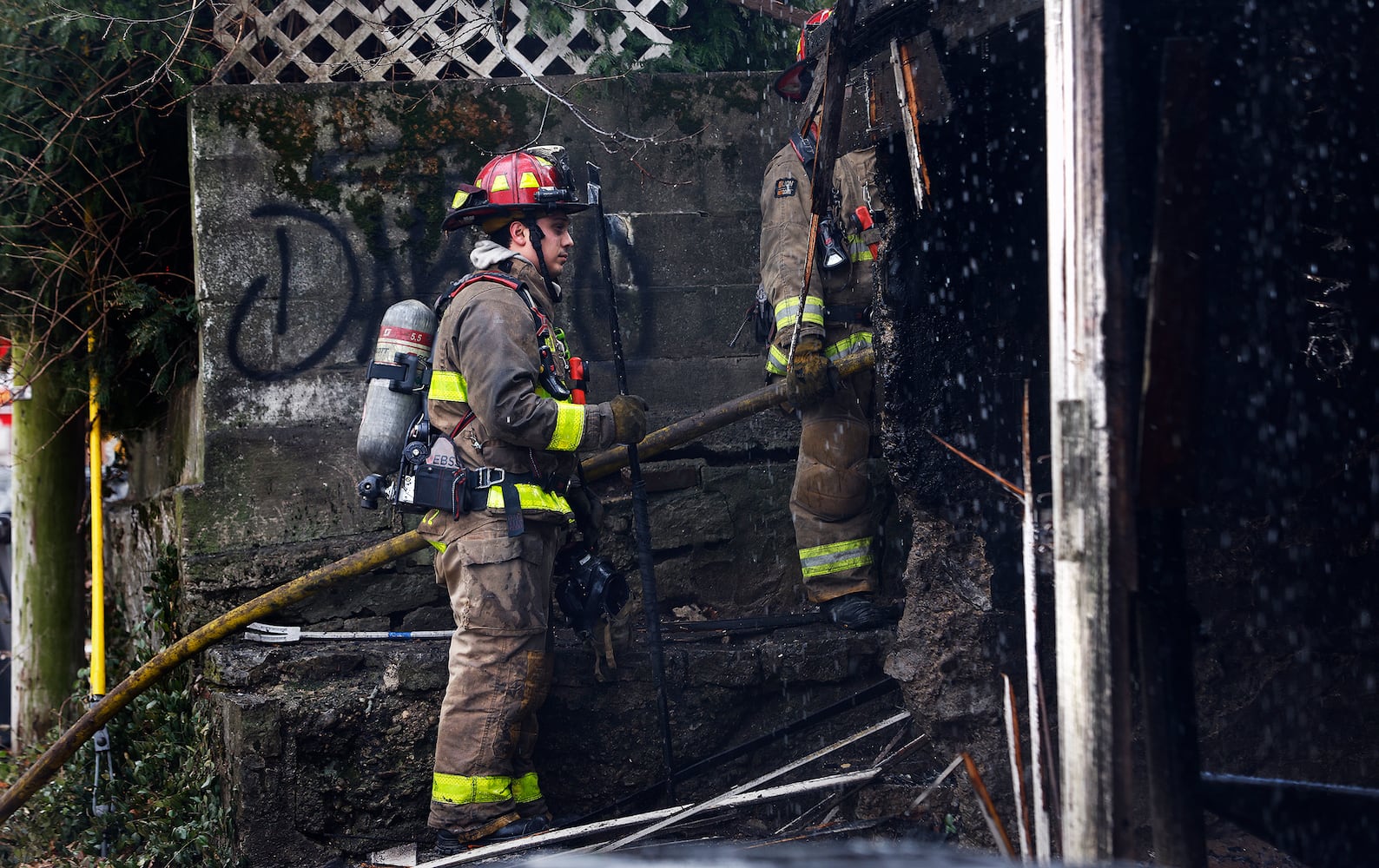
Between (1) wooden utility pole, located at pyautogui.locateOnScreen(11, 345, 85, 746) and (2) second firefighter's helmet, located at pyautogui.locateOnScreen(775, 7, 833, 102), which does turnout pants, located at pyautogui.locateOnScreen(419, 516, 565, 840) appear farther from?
(1) wooden utility pole, located at pyautogui.locateOnScreen(11, 345, 85, 746)

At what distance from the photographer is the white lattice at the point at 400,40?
502 centimetres

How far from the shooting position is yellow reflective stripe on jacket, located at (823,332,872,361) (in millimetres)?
4906

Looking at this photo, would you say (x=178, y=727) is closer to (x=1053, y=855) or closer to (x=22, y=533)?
(x=22, y=533)

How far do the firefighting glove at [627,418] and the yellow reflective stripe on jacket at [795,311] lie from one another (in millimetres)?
862

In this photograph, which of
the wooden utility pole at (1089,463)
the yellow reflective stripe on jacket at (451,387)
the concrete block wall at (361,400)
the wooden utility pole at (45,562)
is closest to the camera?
the wooden utility pole at (1089,463)

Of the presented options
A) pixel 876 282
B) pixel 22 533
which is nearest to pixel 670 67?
pixel 876 282

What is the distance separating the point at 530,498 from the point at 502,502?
0.33ft

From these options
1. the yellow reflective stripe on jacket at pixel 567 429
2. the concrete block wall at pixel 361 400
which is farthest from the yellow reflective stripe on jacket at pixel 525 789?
the yellow reflective stripe on jacket at pixel 567 429

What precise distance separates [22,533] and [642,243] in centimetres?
391

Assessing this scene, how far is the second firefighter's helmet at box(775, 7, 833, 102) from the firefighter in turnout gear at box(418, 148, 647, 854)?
4.30ft

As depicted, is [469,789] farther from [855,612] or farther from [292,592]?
[855,612]

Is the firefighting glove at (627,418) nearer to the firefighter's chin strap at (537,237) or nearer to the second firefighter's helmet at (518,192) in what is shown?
the firefighter's chin strap at (537,237)

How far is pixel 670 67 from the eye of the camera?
17.4ft

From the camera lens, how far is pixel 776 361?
4836mm
